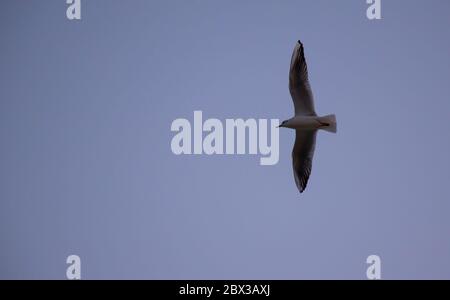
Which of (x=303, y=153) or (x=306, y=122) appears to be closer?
(x=306, y=122)

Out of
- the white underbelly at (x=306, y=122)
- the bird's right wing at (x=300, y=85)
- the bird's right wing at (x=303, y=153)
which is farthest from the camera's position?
the bird's right wing at (x=303, y=153)

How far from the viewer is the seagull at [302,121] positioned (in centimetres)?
715

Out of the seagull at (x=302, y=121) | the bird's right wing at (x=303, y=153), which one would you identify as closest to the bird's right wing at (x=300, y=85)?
the seagull at (x=302, y=121)

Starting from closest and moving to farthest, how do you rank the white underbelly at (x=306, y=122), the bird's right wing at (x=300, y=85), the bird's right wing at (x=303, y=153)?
the bird's right wing at (x=300, y=85), the white underbelly at (x=306, y=122), the bird's right wing at (x=303, y=153)

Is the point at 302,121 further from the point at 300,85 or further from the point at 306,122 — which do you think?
the point at 300,85

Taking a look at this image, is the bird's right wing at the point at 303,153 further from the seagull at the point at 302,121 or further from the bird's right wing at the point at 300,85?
the bird's right wing at the point at 300,85

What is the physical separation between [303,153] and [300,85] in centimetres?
75

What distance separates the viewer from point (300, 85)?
7266 mm

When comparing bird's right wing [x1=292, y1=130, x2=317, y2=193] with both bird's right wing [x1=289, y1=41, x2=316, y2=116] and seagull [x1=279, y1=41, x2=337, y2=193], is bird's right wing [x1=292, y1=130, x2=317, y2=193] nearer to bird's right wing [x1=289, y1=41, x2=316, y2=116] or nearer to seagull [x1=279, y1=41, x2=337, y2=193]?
seagull [x1=279, y1=41, x2=337, y2=193]

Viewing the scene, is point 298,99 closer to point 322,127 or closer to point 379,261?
point 322,127

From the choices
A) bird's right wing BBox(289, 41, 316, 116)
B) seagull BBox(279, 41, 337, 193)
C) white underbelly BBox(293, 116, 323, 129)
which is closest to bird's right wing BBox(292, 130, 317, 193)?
seagull BBox(279, 41, 337, 193)

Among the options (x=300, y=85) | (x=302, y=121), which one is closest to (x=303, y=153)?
(x=302, y=121)

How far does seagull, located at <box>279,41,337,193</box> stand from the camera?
23.5ft
